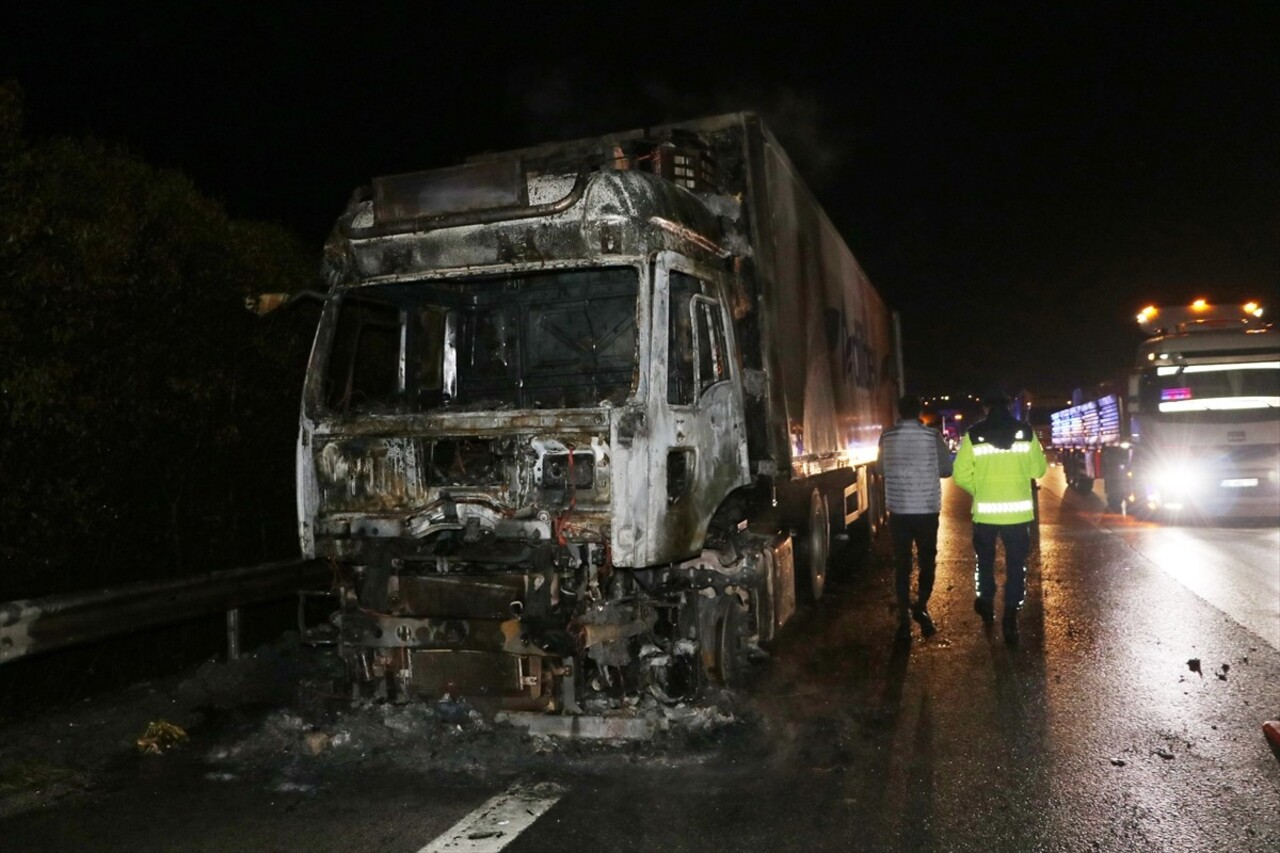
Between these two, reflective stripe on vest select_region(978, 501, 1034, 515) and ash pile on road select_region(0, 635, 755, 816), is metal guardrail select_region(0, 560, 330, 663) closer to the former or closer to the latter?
ash pile on road select_region(0, 635, 755, 816)

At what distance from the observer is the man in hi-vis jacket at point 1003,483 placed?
8.32m

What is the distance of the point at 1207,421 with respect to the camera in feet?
51.2

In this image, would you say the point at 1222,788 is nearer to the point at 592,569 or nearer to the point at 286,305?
the point at 592,569

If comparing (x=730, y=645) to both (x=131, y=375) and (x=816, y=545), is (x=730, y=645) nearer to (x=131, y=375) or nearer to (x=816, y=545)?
(x=816, y=545)

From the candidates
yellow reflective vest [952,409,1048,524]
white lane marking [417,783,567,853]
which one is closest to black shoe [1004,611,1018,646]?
yellow reflective vest [952,409,1048,524]

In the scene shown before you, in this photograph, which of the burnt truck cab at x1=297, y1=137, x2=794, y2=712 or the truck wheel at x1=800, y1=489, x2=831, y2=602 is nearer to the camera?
the burnt truck cab at x1=297, y1=137, x2=794, y2=712

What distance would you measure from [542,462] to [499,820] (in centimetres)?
184

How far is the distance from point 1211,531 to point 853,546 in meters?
5.46

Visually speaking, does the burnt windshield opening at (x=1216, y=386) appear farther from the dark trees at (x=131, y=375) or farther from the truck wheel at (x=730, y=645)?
the dark trees at (x=131, y=375)

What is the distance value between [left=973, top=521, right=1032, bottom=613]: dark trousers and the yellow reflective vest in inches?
3.0

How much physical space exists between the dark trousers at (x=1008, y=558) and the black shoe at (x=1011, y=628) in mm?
41

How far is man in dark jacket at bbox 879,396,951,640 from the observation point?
845 cm

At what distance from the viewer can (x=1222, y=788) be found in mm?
4891

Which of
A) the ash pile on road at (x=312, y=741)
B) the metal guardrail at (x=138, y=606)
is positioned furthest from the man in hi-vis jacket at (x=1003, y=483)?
the metal guardrail at (x=138, y=606)
